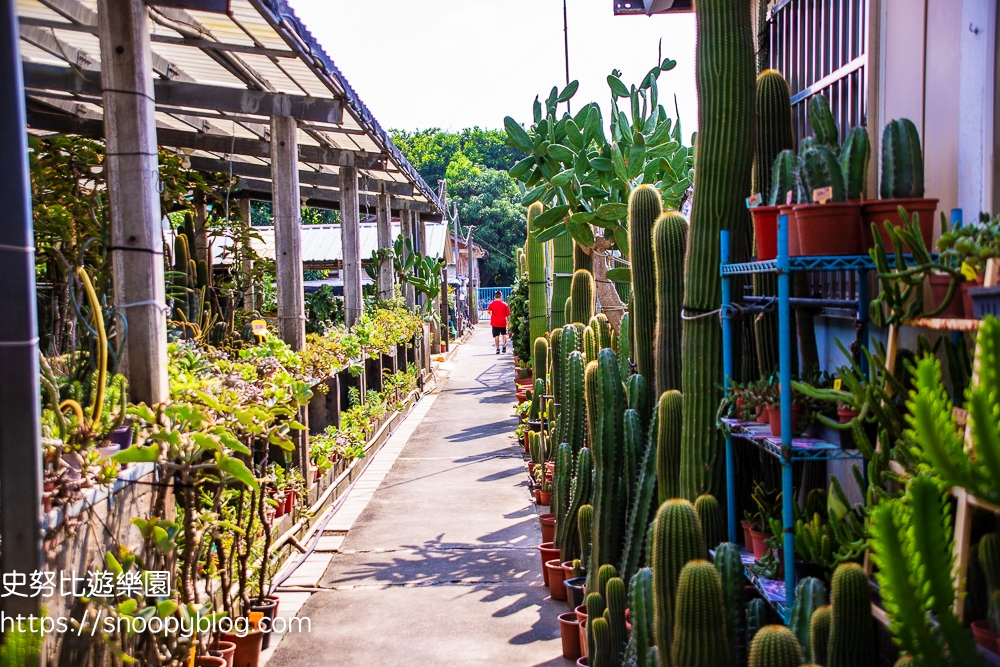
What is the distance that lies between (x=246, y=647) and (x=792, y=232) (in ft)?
11.7

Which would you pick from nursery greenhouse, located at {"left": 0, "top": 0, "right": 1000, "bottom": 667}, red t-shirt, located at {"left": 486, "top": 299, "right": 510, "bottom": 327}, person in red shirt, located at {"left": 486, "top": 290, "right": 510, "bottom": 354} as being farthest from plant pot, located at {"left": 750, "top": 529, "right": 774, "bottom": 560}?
red t-shirt, located at {"left": 486, "top": 299, "right": 510, "bottom": 327}

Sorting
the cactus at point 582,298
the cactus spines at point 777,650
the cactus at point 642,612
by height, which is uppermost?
the cactus at point 582,298

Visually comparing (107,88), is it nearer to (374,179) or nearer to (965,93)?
(965,93)

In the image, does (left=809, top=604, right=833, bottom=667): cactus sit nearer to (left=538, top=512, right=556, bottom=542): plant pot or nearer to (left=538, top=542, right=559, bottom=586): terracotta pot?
(left=538, top=542, right=559, bottom=586): terracotta pot

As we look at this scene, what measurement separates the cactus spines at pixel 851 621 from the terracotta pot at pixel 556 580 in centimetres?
356

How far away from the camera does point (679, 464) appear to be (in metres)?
4.12

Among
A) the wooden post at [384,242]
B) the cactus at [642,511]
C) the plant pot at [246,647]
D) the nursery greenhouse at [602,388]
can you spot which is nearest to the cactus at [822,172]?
the nursery greenhouse at [602,388]

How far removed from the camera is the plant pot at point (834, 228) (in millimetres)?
2834

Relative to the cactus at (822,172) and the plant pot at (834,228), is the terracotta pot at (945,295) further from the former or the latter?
the cactus at (822,172)

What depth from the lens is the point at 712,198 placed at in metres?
3.76

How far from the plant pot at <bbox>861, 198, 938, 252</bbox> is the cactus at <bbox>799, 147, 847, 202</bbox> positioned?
11cm

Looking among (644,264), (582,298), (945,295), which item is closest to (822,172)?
(945,295)

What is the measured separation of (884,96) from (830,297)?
2.98 feet

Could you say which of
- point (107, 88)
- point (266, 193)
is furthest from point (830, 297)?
point (266, 193)
